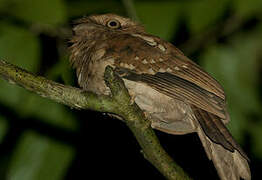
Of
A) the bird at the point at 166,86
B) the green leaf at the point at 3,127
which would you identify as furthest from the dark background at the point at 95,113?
the bird at the point at 166,86

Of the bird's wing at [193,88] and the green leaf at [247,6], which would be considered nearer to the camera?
the bird's wing at [193,88]

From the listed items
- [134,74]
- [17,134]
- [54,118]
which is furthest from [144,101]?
[17,134]

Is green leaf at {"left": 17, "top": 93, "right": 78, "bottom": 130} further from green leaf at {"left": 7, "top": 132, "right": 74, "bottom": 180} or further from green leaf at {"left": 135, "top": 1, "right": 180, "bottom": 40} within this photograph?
green leaf at {"left": 135, "top": 1, "right": 180, "bottom": 40}

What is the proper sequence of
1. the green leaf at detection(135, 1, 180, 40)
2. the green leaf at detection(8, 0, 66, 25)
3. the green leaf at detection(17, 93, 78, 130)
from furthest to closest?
the green leaf at detection(135, 1, 180, 40) → the green leaf at detection(17, 93, 78, 130) → the green leaf at detection(8, 0, 66, 25)

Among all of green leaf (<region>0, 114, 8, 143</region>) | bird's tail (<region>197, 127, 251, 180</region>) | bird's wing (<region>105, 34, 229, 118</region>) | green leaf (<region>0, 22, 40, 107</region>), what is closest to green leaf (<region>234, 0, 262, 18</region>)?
bird's wing (<region>105, 34, 229, 118</region>)

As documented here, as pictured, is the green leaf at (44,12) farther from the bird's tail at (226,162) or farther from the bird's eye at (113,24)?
the bird's tail at (226,162)

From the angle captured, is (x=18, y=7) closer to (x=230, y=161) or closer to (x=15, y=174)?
(x=15, y=174)

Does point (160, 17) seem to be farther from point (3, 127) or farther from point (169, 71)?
point (3, 127)

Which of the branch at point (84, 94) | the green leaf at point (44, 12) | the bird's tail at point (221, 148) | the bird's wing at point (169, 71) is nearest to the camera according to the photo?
the branch at point (84, 94)
